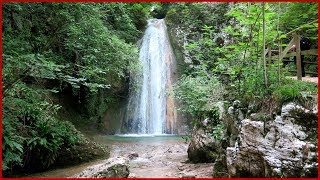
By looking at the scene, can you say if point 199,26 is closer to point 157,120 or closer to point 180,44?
point 180,44

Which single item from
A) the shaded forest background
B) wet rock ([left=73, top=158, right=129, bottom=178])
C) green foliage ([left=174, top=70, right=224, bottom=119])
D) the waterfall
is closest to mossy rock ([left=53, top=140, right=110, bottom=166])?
the shaded forest background

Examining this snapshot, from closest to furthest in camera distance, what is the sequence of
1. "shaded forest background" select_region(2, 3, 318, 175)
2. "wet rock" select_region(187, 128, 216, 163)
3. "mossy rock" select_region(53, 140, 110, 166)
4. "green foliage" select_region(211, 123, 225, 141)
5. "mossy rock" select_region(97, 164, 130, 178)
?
"shaded forest background" select_region(2, 3, 318, 175)
"mossy rock" select_region(97, 164, 130, 178)
"green foliage" select_region(211, 123, 225, 141)
"wet rock" select_region(187, 128, 216, 163)
"mossy rock" select_region(53, 140, 110, 166)

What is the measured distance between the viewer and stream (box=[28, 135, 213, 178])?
7.18 metres

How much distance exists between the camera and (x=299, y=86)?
16.7 feet

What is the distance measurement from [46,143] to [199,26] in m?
15.3

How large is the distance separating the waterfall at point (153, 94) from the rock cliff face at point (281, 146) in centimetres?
1137

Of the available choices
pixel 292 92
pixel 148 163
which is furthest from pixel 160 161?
pixel 292 92

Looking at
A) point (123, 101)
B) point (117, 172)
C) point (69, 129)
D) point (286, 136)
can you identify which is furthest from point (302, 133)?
point (123, 101)

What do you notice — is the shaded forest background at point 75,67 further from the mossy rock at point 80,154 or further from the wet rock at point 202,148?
the wet rock at point 202,148

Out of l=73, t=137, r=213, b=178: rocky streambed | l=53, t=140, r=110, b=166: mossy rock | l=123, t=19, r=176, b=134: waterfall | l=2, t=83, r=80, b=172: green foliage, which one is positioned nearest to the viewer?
l=73, t=137, r=213, b=178: rocky streambed

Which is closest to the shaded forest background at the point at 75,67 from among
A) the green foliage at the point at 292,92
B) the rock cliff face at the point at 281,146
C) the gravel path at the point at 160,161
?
the green foliage at the point at 292,92

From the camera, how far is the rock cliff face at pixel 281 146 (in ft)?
14.2

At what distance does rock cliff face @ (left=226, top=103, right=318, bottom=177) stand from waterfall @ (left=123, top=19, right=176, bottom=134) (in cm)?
1137

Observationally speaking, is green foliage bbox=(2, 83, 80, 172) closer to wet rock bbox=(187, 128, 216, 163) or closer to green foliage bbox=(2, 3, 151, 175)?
green foliage bbox=(2, 3, 151, 175)
